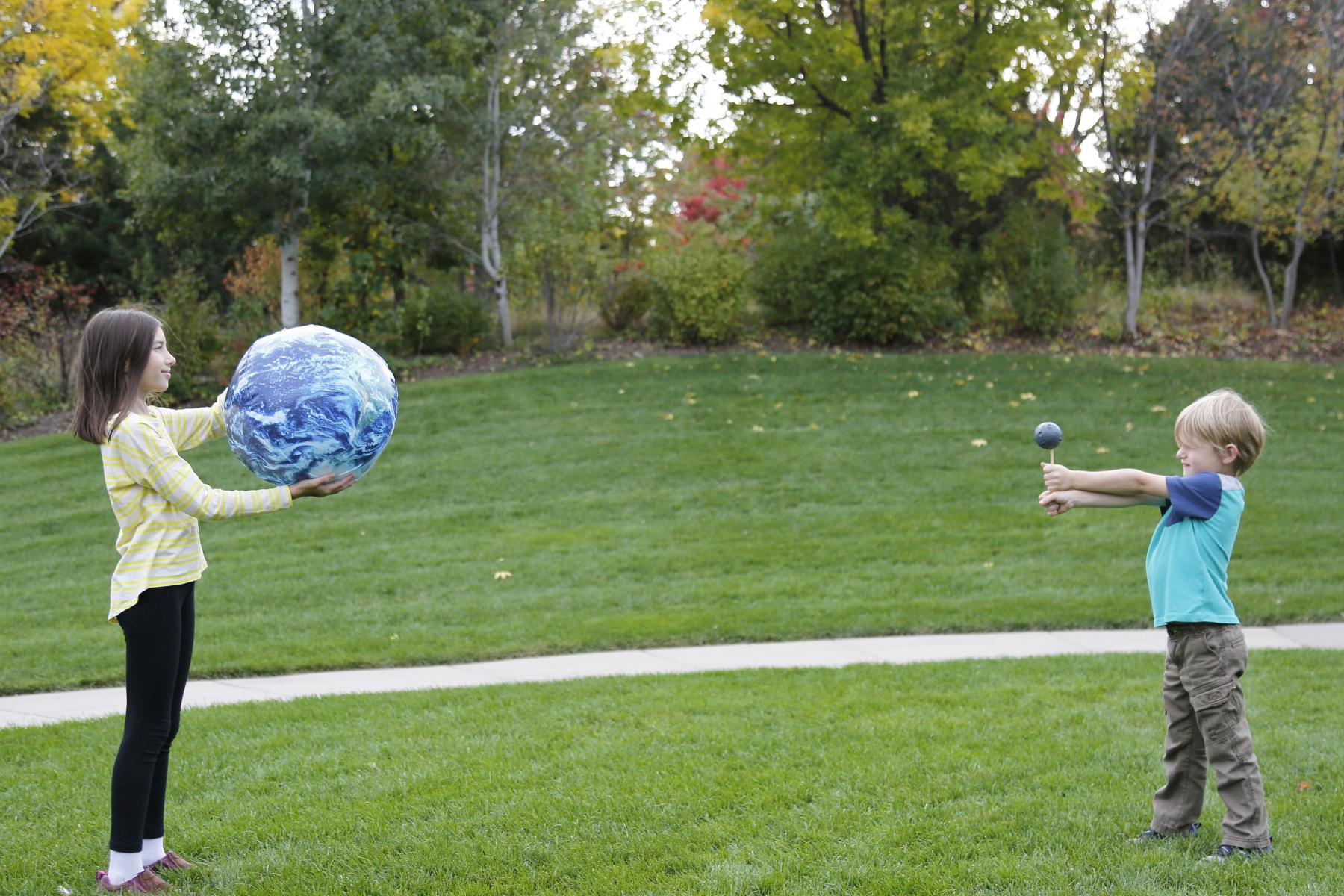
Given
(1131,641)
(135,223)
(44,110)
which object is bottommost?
(1131,641)

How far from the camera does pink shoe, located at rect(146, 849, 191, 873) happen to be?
13.1ft

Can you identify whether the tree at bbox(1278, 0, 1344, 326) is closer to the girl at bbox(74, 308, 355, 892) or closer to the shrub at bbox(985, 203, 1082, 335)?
the shrub at bbox(985, 203, 1082, 335)

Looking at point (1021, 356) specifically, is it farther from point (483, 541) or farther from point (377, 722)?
point (377, 722)

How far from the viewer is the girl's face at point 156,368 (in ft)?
12.2

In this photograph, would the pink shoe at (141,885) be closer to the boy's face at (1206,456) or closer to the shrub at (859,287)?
the boy's face at (1206,456)

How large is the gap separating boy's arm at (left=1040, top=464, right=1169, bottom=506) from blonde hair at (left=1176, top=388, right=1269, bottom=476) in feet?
0.89

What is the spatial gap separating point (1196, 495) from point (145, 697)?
11.6 ft

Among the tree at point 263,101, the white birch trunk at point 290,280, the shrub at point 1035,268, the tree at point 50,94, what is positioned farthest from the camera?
the shrub at point 1035,268

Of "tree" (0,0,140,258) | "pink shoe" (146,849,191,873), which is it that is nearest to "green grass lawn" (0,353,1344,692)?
"pink shoe" (146,849,191,873)

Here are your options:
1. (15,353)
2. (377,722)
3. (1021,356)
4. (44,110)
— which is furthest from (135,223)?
(377,722)

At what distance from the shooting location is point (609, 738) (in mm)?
5398

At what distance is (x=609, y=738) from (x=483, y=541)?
16.4ft

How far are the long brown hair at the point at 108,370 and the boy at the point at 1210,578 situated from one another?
300 cm

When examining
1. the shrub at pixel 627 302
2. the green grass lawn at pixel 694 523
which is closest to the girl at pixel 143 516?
the green grass lawn at pixel 694 523
